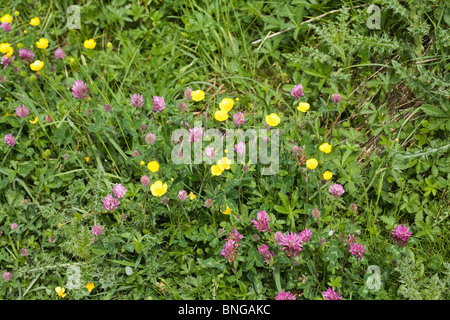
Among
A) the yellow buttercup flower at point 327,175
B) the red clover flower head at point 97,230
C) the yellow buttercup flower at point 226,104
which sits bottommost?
the red clover flower head at point 97,230

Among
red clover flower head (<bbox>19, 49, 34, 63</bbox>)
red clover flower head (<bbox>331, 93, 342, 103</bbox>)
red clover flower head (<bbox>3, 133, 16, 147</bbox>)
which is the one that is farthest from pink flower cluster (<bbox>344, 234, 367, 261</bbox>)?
red clover flower head (<bbox>19, 49, 34, 63</bbox>)

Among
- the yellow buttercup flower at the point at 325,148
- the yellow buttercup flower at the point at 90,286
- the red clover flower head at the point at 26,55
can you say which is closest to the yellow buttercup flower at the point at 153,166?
the yellow buttercup flower at the point at 90,286

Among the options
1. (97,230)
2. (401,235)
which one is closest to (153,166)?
(97,230)

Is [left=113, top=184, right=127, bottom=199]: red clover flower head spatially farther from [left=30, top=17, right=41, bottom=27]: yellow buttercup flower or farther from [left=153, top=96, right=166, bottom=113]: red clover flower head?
[left=30, top=17, right=41, bottom=27]: yellow buttercup flower

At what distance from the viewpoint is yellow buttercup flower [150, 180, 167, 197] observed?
8.27ft

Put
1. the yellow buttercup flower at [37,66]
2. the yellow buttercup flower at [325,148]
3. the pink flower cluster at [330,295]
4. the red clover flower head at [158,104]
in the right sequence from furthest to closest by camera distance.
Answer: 1. the yellow buttercup flower at [37,66]
2. the red clover flower head at [158,104]
3. the yellow buttercup flower at [325,148]
4. the pink flower cluster at [330,295]

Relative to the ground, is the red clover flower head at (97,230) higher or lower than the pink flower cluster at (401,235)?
higher

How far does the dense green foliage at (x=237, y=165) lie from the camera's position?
2.52 m

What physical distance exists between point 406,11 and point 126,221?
2270mm

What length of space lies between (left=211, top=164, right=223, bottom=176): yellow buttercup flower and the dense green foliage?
125mm

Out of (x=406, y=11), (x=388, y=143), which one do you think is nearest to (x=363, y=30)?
(x=406, y=11)

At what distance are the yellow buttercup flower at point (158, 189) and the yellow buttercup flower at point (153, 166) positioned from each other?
94mm

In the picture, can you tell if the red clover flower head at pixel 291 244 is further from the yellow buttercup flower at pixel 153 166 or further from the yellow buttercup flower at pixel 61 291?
the yellow buttercup flower at pixel 61 291
